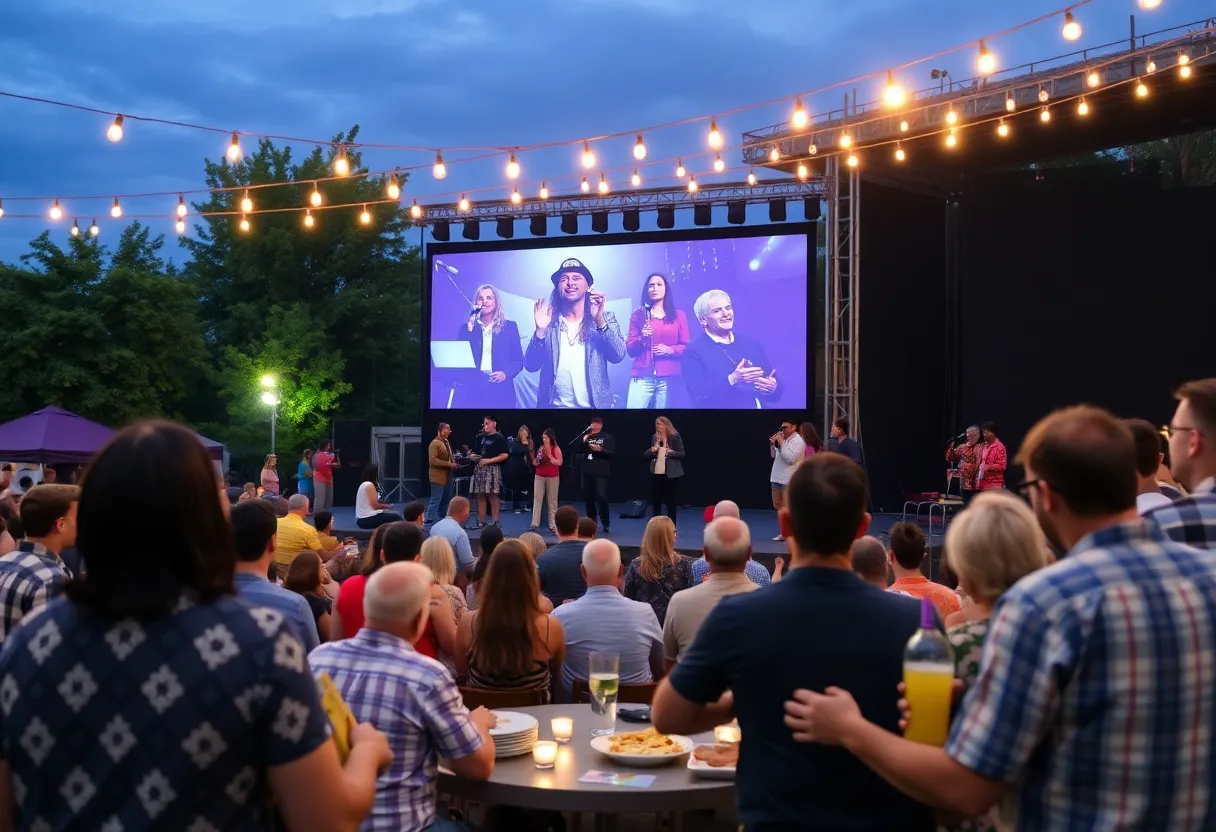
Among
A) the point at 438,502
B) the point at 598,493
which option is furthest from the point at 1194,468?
the point at 438,502

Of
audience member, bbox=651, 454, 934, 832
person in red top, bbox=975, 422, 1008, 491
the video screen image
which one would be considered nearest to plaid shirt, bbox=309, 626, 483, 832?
audience member, bbox=651, 454, 934, 832

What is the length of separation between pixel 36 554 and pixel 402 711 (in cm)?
165

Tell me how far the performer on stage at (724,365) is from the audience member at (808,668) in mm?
12569

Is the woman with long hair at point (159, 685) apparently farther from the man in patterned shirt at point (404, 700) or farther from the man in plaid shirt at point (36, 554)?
the man in plaid shirt at point (36, 554)

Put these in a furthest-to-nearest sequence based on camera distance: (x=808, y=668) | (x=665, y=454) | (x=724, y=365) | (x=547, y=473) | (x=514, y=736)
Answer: (x=724, y=365) < (x=547, y=473) < (x=665, y=454) < (x=514, y=736) < (x=808, y=668)

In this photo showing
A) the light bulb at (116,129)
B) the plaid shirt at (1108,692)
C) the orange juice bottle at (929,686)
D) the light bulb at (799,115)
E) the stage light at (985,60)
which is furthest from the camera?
the light bulb at (116,129)

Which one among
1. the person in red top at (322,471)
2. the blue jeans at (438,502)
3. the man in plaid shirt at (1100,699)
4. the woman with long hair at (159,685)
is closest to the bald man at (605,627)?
the man in plaid shirt at (1100,699)

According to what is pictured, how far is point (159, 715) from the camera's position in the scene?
4.24ft

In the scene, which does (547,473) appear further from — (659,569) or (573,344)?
(659,569)

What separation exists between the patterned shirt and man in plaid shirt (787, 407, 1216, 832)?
2.92 ft

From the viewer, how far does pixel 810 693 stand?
1.66 meters

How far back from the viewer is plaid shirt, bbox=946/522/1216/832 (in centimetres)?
140

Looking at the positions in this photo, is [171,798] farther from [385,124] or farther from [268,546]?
[385,124]

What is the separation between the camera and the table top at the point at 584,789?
2547mm
